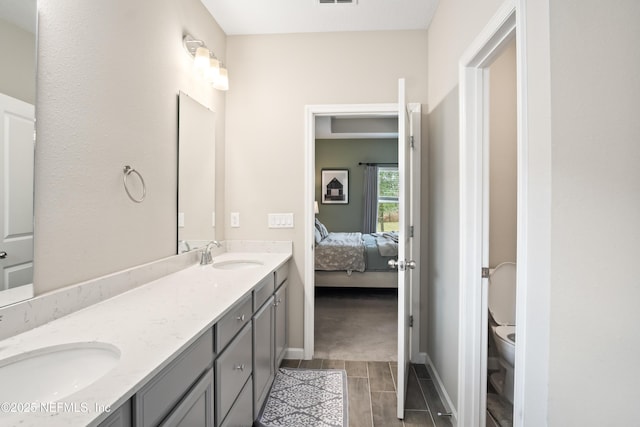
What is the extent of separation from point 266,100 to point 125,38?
4.09ft

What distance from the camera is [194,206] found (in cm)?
213

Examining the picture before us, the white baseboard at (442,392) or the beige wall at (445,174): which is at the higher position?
the beige wall at (445,174)

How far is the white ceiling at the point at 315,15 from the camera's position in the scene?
2.22 m

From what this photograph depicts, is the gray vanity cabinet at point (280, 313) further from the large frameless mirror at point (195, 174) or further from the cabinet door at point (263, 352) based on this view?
the large frameless mirror at point (195, 174)

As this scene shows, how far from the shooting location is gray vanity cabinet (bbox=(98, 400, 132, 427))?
2.20ft

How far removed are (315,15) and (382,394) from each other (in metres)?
2.78

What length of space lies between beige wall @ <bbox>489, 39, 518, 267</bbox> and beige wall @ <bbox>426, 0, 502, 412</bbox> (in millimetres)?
393

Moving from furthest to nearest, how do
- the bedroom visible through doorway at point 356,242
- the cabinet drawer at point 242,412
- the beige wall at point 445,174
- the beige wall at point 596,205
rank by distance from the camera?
the bedroom visible through doorway at point 356,242 < the beige wall at point 445,174 < the cabinet drawer at point 242,412 < the beige wall at point 596,205

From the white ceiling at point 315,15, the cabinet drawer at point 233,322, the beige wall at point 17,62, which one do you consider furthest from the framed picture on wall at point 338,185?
the beige wall at point 17,62

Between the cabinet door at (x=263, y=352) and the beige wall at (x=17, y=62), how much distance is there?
1.33 metres

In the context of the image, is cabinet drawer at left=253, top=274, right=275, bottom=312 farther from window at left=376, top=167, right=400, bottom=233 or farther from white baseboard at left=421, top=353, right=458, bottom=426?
window at left=376, top=167, right=400, bottom=233

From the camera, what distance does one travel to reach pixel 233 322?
1387 millimetres

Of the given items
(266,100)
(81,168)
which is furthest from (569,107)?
(266,100)

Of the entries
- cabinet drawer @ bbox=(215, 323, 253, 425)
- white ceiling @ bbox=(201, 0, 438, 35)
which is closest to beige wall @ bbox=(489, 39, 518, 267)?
white ceiling @ bbox=(201, 0, 438, 35)
